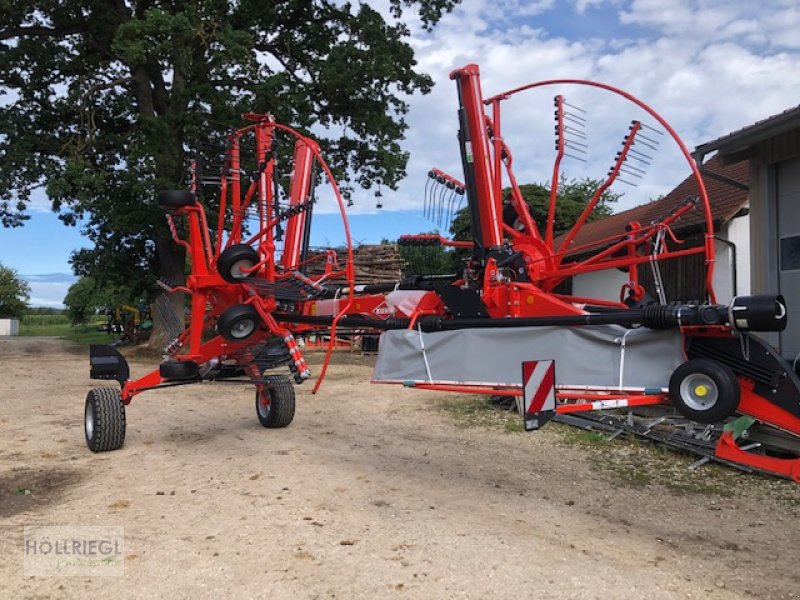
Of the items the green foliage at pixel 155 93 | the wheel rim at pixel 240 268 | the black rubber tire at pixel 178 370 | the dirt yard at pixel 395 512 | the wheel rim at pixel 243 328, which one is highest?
the green foliage at pixel 155 93

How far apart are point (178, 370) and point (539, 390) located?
465cm

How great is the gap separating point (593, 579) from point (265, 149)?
20.1 ft

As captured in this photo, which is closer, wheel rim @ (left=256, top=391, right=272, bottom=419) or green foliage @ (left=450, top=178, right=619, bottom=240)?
wheel rim @ (left=256, top=391, right=272, bottom=419)

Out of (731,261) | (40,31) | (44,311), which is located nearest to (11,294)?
(44,311)

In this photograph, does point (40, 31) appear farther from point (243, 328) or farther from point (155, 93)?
point (243, 328)

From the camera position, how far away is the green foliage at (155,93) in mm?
17375

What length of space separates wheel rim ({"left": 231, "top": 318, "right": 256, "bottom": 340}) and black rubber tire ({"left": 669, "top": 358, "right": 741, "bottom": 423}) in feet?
15.1

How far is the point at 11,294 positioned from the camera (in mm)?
62812

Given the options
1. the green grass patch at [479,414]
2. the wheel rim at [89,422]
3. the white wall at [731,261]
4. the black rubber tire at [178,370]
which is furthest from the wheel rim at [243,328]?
the white wall at [731,261]

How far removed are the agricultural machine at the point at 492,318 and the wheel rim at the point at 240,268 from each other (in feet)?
0.04

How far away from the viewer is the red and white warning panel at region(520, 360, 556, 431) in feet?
14.3

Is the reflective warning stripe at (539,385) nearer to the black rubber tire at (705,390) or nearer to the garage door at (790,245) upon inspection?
the black rubber tire at (705,390)

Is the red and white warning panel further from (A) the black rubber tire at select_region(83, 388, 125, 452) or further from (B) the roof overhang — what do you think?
(A) the black rubber tire at select_region(83, 388, 125, 452)

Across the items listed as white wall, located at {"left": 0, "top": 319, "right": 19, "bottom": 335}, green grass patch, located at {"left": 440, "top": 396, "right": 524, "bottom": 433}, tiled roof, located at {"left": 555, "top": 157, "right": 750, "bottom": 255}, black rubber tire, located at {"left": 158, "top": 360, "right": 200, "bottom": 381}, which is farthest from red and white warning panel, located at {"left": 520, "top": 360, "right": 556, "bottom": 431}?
white wall, located at {"left": 0, "top": 319, "right": 19, "bottom": 335}
